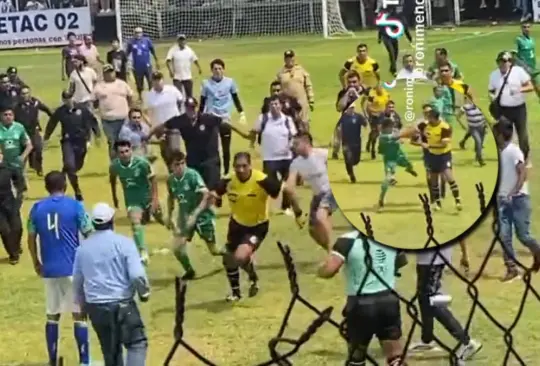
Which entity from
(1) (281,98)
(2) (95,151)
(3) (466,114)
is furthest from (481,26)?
(3) (466,114)

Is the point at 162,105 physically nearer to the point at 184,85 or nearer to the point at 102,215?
the point at 184,85

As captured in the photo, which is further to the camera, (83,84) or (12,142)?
(83,84)

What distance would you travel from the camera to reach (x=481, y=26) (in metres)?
44.6

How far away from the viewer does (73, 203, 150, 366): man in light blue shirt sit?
8.71 metres

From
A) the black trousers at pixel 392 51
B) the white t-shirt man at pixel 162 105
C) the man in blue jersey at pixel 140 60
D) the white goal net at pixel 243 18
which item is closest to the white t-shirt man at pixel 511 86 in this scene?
the white t-shirt man at pixel 162 105

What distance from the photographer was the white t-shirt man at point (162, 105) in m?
19.2

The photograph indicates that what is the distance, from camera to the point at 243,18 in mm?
46312

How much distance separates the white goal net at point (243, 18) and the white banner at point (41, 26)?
1.84 metres

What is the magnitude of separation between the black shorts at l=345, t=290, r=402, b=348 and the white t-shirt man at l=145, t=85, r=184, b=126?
11.4 meters

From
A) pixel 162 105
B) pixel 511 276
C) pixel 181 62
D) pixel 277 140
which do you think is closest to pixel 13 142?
pixel 162 105

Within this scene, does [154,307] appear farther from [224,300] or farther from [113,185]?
[113,185]

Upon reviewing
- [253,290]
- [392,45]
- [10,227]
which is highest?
[392,45]

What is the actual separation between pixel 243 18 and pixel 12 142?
101 feet

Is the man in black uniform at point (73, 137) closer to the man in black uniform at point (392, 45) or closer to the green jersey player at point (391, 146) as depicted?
the green jersey player at point (391, 146)
